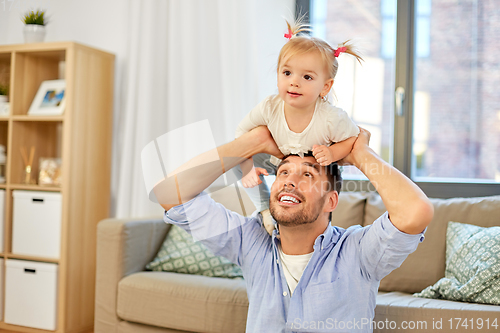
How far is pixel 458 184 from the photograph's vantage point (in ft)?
8.28

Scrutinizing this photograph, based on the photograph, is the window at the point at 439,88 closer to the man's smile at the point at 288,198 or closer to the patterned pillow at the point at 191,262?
the patterned pillow at the point at 191,262

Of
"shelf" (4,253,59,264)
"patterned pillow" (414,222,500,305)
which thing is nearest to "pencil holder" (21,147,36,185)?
"shelf" (4,253,59,264)

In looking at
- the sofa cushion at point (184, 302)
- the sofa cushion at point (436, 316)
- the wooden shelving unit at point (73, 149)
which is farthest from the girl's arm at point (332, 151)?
the wooden shelving unit at point (73, 149)

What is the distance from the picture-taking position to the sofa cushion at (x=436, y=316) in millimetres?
1581

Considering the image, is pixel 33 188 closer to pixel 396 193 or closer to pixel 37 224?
pixel 37 224

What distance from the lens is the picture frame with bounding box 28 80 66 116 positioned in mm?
2680

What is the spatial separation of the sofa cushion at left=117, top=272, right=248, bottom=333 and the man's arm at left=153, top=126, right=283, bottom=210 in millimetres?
570

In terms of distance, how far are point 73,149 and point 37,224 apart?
1.55 ft

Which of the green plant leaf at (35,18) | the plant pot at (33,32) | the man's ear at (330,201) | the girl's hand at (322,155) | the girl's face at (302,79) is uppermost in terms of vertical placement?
the green plant leaf at (35,18)

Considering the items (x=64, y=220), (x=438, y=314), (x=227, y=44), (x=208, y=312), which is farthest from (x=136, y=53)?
(x=438, y=314)

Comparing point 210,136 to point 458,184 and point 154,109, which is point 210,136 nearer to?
point 154,109

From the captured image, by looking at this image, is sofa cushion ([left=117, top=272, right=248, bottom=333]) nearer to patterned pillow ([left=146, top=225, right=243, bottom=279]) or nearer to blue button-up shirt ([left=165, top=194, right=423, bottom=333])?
patterned pillow ([left=146, top=225, right=243, bottom=279])

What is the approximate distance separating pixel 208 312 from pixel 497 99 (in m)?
1.98

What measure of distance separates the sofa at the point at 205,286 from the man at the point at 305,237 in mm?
386
